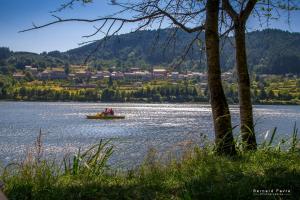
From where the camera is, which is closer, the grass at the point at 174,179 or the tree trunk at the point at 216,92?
the grass at the point at 174,179

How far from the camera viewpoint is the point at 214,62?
9.13 m

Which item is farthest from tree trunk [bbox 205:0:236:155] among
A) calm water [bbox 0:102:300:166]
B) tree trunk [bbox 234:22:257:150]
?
tree trunk [bbox 234:22:257:150]

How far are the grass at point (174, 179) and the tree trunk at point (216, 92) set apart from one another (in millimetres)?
410

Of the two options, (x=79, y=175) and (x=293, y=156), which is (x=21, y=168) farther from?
(x=293, y=156)

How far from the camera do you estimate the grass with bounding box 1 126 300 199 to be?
19.5ft

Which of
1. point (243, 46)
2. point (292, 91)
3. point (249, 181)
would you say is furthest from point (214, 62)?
point (292, 91)

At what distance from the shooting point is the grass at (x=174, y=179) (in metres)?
5.95

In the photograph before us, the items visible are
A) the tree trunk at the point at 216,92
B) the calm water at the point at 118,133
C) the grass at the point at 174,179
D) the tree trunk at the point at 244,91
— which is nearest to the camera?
the grass at the point at 174,179

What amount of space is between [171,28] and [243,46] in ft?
6.74

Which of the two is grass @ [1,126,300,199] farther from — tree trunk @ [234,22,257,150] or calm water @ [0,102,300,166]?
tree trunk @ [234,22,257,150]

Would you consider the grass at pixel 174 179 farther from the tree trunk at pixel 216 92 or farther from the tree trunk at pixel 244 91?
the tree trunk at pixel 244 91

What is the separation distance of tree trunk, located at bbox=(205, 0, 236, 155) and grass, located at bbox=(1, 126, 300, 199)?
16.1 inches

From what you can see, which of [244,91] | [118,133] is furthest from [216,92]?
[118,133]

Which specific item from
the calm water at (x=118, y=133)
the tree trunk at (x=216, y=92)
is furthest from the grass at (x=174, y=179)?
the calm water at (x=118, y=133)
